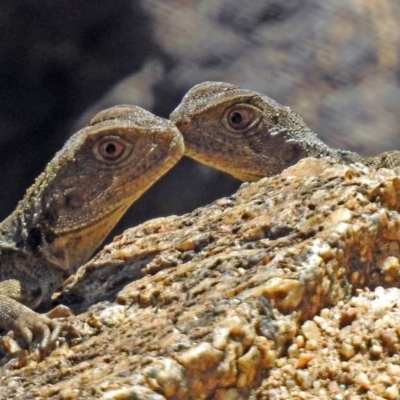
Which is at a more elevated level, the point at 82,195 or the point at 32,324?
the point at 82,195

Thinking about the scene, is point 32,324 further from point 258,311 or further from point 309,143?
point 309,143

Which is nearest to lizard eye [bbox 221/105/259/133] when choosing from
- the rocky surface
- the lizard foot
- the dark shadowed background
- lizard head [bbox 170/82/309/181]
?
lizard head [bbox 170/82/309/181]

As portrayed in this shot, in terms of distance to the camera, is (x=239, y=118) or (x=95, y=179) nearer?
(x=95, y=179)

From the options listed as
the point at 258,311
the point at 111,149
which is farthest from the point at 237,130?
the point at 258,311

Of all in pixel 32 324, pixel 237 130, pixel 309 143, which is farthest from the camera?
pixel 309 143

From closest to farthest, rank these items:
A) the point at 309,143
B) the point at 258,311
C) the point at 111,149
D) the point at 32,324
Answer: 1. the point at 258,311
2. the point at 32,324
3. the point at 111,149
4. the point at 309,143

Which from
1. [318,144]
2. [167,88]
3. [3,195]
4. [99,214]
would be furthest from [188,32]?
[99,214]

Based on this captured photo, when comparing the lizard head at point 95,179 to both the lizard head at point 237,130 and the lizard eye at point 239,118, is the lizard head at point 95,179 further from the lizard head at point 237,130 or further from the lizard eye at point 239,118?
the lizard eye at point 239,118
